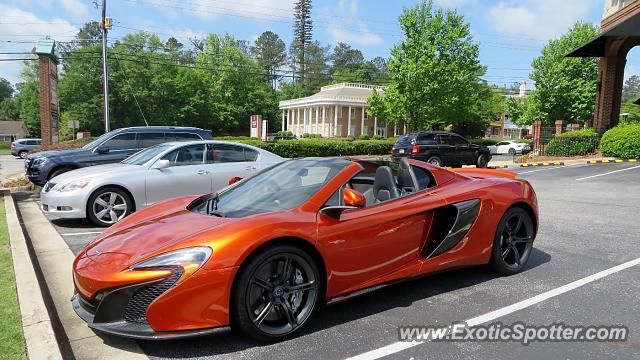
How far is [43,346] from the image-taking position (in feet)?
9.68

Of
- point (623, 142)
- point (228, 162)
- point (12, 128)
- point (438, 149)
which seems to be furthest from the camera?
point (12, 128)

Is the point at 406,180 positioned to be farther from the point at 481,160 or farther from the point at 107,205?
the point at 481,160

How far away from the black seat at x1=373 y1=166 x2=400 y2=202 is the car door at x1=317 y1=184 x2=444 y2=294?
136mm

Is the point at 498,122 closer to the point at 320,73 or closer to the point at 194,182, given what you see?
the point at 320,73

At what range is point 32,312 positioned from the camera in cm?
344

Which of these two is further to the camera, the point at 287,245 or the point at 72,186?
the point at 72,186

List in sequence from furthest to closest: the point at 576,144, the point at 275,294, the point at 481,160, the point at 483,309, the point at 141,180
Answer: the point at 576,144 → the point at 481,160 → the point at 141,180 → the point at 483,309 → the point at 275,294

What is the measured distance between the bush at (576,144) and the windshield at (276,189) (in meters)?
20.8

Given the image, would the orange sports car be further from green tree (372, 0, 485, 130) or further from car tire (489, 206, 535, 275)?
green tree (372, 0, 485, 130)

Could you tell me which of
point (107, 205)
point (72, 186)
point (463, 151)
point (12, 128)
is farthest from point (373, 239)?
point (12, 128)

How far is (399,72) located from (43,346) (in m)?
30.8

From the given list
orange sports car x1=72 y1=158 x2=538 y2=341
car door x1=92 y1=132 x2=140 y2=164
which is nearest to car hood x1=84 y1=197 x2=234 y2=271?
orange sports car x1=72 y1=158 x2=538 y2=341

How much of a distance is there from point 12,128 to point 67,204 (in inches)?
3484

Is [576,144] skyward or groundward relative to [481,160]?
skyward
